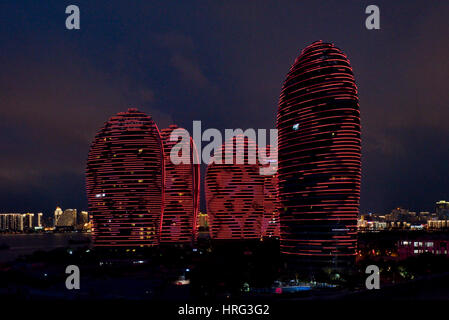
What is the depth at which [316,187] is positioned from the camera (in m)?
80.7

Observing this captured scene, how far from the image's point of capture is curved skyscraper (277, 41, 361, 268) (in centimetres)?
7825

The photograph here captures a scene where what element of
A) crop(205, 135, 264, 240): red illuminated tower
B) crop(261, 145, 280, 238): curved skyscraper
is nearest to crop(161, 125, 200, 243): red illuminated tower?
crop(205, 135, 264, 240): red illuminated tower

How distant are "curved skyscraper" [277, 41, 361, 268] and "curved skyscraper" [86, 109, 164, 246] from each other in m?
46.4

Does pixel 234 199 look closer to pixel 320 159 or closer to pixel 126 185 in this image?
pixel 126 185

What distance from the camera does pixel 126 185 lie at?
122125 millimetres

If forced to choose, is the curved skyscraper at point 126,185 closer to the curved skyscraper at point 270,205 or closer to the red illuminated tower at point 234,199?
the red illuminated tower at point 234,199

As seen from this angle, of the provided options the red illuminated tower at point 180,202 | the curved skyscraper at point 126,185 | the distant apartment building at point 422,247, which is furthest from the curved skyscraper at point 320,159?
the distant apartment building at point 422,247

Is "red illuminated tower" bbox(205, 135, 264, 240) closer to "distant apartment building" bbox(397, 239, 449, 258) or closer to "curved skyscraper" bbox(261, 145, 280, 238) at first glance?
"curved skyscraper" bbox(261, 145, 280, 238)

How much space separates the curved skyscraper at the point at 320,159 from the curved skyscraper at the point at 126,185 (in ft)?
152

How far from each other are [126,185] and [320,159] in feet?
204
